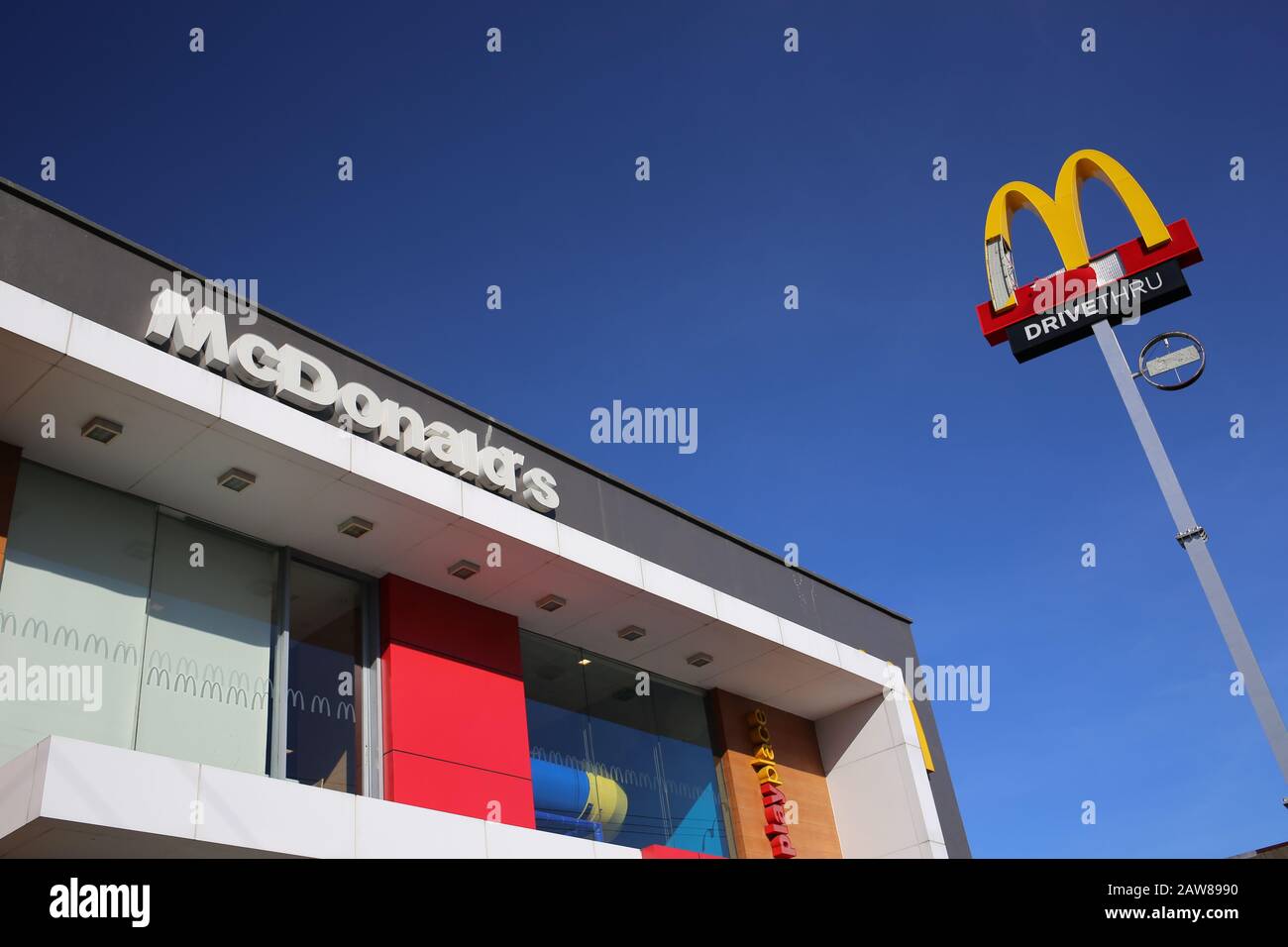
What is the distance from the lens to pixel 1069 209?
1520cm

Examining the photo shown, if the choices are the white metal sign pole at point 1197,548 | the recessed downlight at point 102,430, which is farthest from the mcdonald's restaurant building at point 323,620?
the white metal sign pole at point 1197,548

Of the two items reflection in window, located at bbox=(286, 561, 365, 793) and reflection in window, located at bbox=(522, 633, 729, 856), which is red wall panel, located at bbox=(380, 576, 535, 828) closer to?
reflection in window, located at bbox=(286, 561, 365, 793)

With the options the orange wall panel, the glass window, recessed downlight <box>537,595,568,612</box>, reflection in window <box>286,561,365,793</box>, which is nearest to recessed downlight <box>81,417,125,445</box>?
the glass window

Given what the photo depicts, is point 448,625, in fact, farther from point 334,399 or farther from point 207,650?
point 334,399

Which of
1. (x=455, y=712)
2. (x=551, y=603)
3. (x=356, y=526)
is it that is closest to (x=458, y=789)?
(x=455, y=712)

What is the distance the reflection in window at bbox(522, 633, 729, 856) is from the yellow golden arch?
25.0 ft

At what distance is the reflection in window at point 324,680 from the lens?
11.5 meters

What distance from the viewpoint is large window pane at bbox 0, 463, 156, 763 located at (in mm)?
9570

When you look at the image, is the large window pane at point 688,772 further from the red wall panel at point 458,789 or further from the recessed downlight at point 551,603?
the red wall panel at point 458,789

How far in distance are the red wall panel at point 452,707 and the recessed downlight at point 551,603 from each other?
58cm

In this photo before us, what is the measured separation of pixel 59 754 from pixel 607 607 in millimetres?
7798

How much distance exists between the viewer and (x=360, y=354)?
1282 cm

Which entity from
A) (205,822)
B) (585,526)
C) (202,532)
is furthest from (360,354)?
(205,822)
